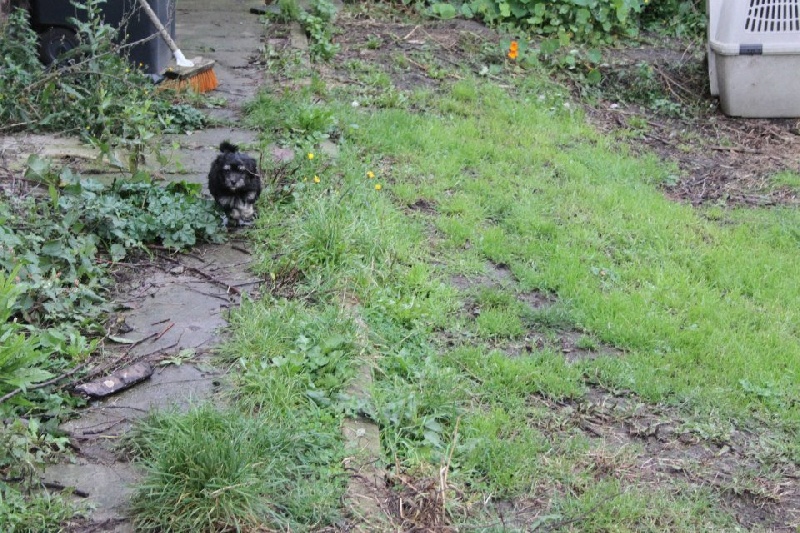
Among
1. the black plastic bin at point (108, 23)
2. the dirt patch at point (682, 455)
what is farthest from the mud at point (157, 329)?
the dirt patch at point (682, 455)

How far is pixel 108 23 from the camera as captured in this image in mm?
7730

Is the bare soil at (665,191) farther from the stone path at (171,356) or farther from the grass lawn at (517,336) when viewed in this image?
the stone path at (171,356)

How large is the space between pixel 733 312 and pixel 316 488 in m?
2.95

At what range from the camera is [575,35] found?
9961mm

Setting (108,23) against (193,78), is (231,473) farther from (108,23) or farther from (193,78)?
(108,23)

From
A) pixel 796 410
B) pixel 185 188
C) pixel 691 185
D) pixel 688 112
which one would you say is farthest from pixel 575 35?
pixel 796 410

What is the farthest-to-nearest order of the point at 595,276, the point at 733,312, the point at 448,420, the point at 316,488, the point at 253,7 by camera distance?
the point at 253,7 < the point at 595,276 < the point at 733,312 < the point at 448,420 < the point at 316,488

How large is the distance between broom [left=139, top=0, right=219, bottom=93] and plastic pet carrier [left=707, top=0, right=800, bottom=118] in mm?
4645

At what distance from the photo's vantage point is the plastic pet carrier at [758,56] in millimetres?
7996

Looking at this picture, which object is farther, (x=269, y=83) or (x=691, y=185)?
(x=269, y=83)

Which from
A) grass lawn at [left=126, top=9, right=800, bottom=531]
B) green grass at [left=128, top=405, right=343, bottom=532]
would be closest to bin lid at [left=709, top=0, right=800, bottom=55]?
grass lawn at [left=126, top=9, right=800, bottom=531]

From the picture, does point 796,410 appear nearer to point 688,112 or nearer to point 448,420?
point 448,420

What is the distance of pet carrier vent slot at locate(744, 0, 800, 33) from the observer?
8.00 metres

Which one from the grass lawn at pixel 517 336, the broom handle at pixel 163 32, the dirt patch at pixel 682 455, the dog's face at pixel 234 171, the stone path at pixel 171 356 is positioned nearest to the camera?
the stone path at pixel 171 356
